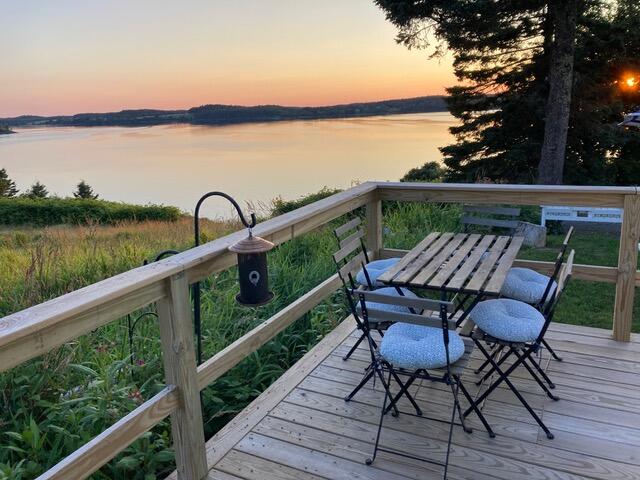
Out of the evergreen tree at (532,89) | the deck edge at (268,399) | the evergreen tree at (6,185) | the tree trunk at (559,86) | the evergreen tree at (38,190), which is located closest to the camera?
the deck edge at (268,399)

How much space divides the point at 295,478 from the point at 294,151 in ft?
119

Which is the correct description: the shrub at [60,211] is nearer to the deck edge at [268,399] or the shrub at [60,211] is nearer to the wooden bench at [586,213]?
the deck edge at [268,399]

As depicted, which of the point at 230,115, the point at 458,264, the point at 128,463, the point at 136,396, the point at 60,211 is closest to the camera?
the point at 128,463

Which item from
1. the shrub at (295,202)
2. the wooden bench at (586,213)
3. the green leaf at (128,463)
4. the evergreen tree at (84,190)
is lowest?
the evergreen tree at (84,190)

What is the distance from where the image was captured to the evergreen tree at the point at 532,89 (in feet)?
36.0

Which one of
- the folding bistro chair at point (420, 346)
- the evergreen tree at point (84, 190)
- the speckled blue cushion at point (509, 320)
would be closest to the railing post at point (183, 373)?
the folding bistro chair at point (420, 346)

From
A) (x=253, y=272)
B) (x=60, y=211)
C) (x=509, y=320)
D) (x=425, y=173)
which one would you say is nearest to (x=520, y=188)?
(x=509, y=320)

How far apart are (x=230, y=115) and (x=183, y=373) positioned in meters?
19.3

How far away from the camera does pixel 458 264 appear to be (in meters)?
2.70

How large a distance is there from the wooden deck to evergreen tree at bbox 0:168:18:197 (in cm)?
3917

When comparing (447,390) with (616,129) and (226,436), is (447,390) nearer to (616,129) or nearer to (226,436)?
(226,436)

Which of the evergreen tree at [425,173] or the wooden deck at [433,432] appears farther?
the evergreen tree at [425,173]

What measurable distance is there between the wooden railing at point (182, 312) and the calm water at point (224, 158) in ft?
21.9

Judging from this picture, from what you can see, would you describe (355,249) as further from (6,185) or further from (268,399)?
(6,185)
